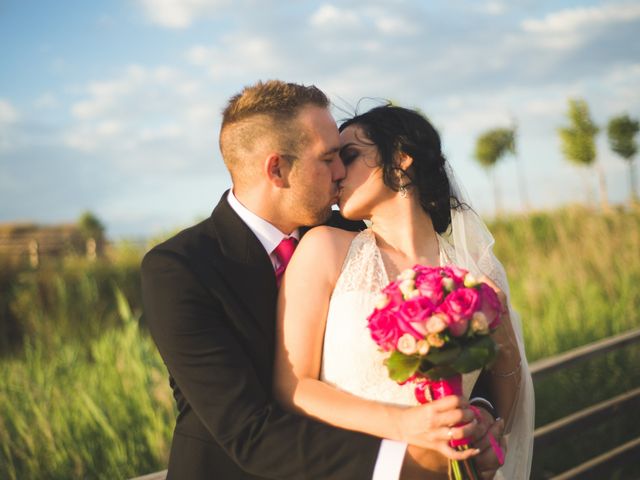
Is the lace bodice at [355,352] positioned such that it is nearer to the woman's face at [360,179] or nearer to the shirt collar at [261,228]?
the shirt collar at [261,228]

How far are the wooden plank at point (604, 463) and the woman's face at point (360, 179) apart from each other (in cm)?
293

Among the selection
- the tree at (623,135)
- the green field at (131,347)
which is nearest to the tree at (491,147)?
the tree at (623,135)

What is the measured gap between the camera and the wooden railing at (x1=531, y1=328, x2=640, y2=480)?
4.62 m

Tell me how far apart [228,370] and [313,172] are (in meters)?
1.00

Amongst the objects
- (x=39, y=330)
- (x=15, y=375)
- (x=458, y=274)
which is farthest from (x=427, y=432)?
(x=39, y=330)

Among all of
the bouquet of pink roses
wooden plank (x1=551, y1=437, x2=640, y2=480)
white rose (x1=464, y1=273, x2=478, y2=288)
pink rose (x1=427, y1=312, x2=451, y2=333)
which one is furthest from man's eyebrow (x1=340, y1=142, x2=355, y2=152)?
wooden plank (x1=551, y1=437, x2=640, y2=480)

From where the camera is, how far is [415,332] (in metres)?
2.02

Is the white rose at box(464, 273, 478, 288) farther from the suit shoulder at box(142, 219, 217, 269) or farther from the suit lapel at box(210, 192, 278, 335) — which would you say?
the suit shoulder at box(142, 219, 217, 269)

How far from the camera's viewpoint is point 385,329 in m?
2.12

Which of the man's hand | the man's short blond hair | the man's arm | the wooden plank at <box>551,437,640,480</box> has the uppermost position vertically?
the man's short blond hair

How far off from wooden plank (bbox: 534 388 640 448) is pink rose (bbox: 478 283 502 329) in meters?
2.78

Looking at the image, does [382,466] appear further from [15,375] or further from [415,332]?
[15,375]

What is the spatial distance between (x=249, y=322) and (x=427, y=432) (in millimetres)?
722

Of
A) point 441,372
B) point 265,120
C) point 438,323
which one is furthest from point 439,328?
point 265,120
